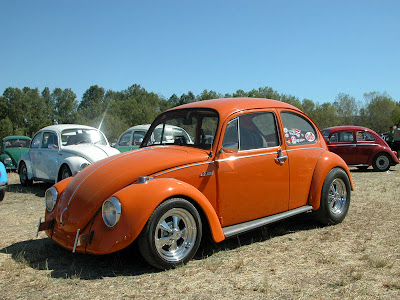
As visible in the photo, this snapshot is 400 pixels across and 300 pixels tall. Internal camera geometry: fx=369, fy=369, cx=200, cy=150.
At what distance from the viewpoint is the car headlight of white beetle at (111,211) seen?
353cm

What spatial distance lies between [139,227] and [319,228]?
10.1ft

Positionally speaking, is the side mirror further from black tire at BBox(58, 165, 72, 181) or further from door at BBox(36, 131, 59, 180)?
door at BBox(36, 131, 59, 180)

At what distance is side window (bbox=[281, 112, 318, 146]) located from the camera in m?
5.19

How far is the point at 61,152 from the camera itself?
9.52 m

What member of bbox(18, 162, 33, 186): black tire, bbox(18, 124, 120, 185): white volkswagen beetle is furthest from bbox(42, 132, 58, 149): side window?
bbox(18, 162, 33, 186): black tire

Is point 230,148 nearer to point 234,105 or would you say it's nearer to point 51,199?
point 234,105

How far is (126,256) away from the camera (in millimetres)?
4137

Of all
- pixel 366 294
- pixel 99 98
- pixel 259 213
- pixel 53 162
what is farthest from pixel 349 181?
pixel 99 98

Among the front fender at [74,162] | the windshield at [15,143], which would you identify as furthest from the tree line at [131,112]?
the front fender at [74,162]

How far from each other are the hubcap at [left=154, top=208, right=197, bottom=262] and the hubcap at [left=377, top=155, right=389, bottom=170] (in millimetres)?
11752

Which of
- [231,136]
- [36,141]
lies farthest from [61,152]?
[231,136]

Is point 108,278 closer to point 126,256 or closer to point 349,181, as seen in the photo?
point 126,256

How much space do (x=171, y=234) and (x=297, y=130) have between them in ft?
8.60

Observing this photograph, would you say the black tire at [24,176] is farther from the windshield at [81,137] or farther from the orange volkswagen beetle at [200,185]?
the orange volkswagen beetle at [200,185]
